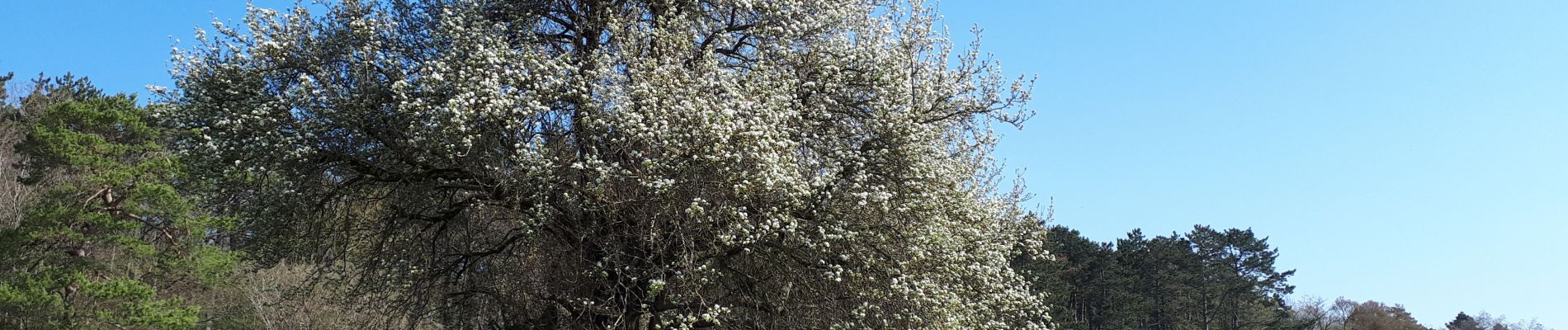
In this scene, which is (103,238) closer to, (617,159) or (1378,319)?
(617,159)

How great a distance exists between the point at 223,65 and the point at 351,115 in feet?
5.92

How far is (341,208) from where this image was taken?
15.8m

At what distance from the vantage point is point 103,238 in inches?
1067

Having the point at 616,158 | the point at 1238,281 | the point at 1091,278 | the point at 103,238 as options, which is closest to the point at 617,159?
the point at 616,158

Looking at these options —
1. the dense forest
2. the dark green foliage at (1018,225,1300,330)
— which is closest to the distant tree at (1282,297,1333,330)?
the dark green foliage at (1018,225,1300,330)

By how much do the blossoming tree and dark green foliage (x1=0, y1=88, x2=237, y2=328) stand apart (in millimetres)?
12960

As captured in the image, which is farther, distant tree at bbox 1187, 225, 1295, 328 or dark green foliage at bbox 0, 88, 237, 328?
distant tree at bbox 1187, 225, 1295, 328

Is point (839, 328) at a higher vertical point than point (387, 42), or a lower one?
lower

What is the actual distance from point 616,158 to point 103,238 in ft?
66.2

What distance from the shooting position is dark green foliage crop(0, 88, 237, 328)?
26516 millimetres

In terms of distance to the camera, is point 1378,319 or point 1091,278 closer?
point 1091,278

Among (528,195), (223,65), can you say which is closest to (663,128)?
(528,195)

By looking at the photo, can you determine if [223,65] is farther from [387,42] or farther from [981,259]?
[981,259]

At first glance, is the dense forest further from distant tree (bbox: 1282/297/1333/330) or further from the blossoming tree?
distant tree (bbox: 1282/297/1333/330)
